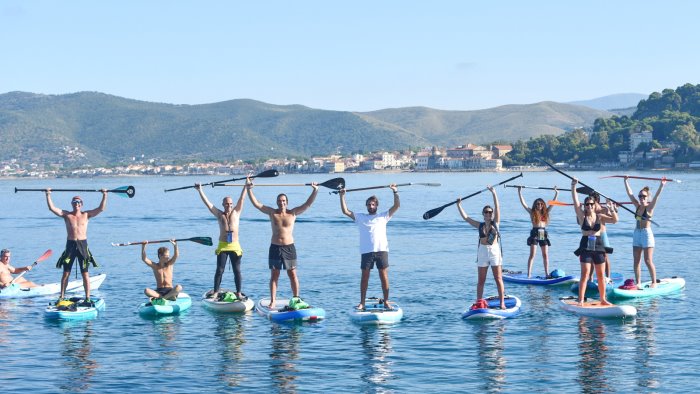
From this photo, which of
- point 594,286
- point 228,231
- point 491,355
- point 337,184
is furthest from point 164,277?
point 594,286

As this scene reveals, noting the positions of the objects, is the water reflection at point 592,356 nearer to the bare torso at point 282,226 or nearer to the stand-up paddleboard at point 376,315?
the stand-up paddleboard at point 376,315

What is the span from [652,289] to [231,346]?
37.7 feet

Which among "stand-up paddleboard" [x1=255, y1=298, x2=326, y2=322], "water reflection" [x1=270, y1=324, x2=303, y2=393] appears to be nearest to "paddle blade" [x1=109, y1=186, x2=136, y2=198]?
"stand-up paddleboard" [x1=255, y1=298, x2=326, y2=322]

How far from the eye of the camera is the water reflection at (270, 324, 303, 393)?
16156 millimetres

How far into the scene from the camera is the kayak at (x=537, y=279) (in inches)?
1025

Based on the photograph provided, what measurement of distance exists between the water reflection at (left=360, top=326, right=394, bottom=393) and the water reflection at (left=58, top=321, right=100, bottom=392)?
4844 millimetres

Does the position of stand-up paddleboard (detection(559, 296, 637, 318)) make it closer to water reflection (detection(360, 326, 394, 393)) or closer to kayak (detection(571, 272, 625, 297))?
kayak (detection(571, 272, 625, 297))

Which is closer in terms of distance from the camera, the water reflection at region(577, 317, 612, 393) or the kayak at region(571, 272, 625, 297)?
the water reflection at region(577, 317, 612, 393)

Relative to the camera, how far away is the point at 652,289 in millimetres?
24172

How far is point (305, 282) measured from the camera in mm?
29469

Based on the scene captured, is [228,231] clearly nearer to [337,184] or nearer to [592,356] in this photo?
[337,184]

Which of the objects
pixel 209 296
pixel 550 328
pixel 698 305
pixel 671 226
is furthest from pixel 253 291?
pixel 671 226

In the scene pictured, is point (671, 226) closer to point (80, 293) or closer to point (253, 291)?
point (253, 291)

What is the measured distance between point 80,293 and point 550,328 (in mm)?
13620
